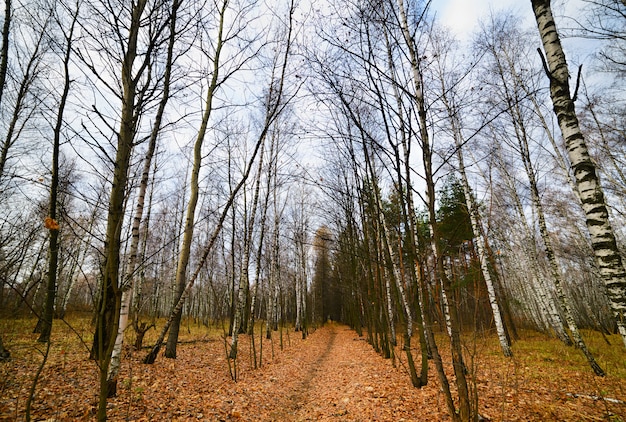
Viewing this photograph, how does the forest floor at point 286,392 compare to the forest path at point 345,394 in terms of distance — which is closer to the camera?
the forest floor at point 286,392

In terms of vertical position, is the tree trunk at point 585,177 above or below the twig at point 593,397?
above

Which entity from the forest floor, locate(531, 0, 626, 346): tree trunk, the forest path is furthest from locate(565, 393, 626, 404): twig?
locate(531, 0, 626, 346): tree trunk

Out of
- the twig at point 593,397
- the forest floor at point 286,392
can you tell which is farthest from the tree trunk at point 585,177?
the twig at point 593,397

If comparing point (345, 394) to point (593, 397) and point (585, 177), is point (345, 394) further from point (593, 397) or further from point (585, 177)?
point (585, 177)

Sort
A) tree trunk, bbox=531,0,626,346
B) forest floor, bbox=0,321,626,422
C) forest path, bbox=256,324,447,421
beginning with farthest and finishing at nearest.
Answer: forest path, bbox=256,324,447,421 → forest floor, bbox=0,321,626,422 → tree trunk, bbox=531,0,626,346

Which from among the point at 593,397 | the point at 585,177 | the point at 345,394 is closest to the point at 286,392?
the point at 345,394

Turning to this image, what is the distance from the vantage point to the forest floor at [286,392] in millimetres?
3871

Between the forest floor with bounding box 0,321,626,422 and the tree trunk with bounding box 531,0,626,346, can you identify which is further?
the forest floor with bounding box 0,321,626,422

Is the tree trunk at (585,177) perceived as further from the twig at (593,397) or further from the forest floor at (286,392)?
the twig at (593,397)

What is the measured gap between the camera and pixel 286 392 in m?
5.64

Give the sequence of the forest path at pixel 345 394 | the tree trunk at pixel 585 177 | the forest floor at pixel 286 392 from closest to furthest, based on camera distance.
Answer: the tree trunk at pixel 585 177 < the forest floor at pixel 286 392 < the forest path at pixel 345 394

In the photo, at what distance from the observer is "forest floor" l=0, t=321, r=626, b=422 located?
3871 millimetres

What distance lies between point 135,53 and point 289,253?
805 inches

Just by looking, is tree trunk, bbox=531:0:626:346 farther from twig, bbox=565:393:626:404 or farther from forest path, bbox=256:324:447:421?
forest path, bbox=256:324:447:421
